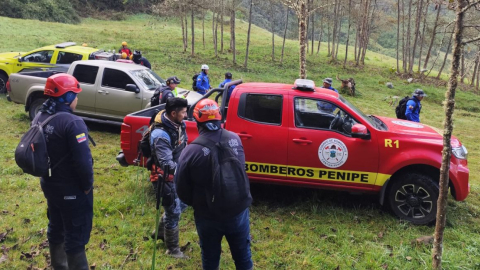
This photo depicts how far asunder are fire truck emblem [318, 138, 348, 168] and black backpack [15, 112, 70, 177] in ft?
11.9

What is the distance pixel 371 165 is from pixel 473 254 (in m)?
1.62

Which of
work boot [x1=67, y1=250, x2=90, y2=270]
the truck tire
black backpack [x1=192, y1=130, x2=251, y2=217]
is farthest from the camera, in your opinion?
the truck tire

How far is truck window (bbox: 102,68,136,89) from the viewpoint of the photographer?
31.1 ft

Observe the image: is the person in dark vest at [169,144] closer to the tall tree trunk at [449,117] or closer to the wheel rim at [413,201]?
the tall tree trunk at [449,117]

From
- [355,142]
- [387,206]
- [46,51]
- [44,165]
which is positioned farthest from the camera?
[46,51]

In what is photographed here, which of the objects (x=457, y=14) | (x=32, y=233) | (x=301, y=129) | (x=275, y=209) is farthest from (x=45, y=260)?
(x=457, y=14)

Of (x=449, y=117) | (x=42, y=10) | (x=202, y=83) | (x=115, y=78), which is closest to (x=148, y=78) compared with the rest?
(x=115, y=78)

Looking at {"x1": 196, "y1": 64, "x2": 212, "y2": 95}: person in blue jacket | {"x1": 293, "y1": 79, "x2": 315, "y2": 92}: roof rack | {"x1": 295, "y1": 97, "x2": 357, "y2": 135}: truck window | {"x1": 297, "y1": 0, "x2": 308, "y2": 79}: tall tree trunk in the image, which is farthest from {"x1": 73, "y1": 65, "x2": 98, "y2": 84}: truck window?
{"x1": 295, "y1": 97, "x2": 357, "y2": 135}: truck window

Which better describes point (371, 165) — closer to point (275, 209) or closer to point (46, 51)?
point (275, 209)

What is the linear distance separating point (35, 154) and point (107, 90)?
663 centimetres

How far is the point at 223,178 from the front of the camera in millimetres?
3041

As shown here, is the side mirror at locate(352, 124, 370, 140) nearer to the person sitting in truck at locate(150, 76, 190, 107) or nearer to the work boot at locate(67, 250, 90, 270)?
the person sitting in truck at locate(150, 76, 190, 107)

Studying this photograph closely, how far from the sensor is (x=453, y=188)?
537cm

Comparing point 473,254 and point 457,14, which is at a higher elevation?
point 457,14
